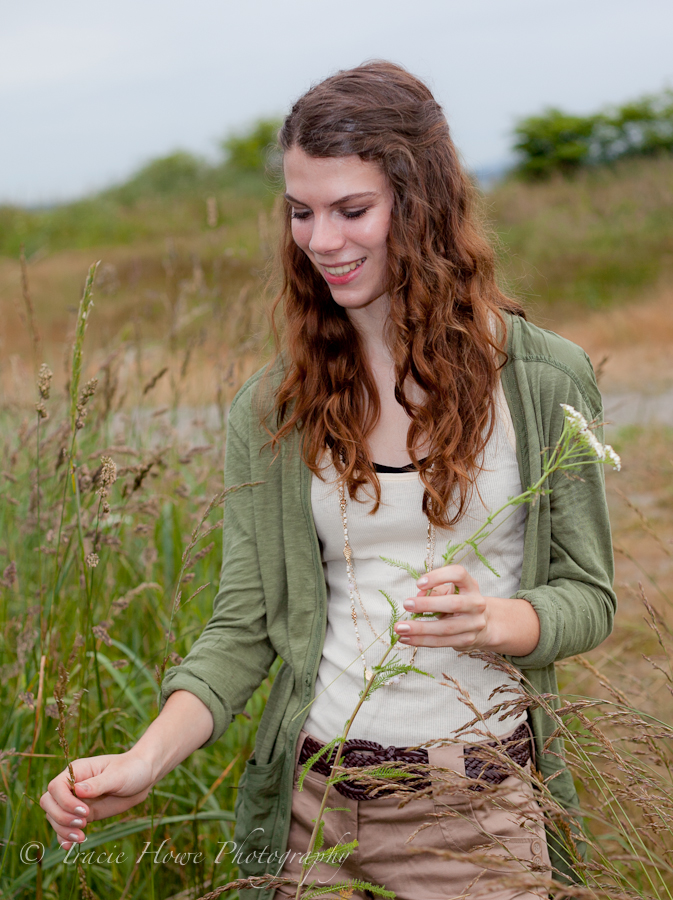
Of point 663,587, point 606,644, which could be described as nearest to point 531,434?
point 606,644

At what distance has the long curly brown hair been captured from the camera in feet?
4.38

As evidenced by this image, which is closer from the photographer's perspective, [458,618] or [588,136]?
[458,618]

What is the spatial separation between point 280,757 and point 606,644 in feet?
6.71

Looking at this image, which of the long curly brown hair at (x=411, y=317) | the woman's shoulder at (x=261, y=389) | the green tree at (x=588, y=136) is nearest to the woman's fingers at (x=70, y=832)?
the long curly brown hair at (x=411, y=317)

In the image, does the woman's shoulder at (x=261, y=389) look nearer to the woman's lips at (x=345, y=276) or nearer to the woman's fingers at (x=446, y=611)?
the woman's lips at (x=345, y=276)

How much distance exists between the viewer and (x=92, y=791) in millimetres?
1034

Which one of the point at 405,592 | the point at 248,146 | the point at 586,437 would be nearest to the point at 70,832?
the point at 405,592

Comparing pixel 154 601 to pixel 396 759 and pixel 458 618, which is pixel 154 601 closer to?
pixel 396 759

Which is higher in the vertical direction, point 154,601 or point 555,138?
point 555,138

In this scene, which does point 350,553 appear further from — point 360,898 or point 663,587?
point 663,587

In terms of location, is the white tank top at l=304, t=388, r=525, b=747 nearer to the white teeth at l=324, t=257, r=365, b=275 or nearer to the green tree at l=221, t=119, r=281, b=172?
the white teeth at l=324, t=257, r=365, b=275

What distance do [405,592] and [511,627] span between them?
0.25 m

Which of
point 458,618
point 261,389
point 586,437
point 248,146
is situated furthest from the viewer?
point 248,146

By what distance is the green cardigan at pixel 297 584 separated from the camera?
53.1 inches
